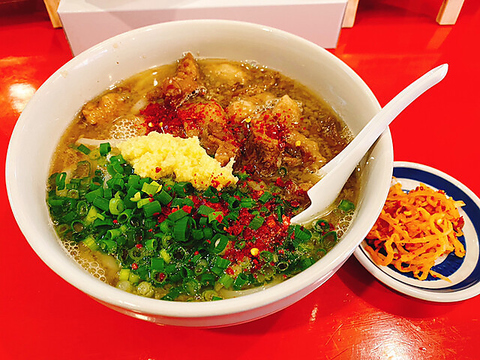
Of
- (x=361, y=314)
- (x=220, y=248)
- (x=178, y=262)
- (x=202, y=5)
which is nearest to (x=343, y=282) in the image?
(x=361, y=314)

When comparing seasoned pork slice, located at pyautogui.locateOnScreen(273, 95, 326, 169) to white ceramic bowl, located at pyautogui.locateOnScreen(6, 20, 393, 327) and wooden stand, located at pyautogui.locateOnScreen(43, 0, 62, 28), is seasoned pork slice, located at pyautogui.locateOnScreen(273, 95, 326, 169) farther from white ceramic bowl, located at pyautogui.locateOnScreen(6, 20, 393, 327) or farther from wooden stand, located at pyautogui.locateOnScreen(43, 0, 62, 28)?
wooden stand, located at pyautogui.locateOnScreen(43, 0, 62, 28)

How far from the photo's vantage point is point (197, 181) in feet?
4.58

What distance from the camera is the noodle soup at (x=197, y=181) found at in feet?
4.00

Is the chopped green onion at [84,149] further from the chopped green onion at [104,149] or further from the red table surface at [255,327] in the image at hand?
the red table surface at [255,327]

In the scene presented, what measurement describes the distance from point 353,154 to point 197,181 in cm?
58

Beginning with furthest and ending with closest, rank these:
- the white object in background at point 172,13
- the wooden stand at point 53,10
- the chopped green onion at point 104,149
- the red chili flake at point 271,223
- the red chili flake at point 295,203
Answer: the wooden stand at point 53,10 → the white object in background at point 172,13 → the chopped green onion at point 104,149 → the red chili flake at point 295,203 → the red chili flake at point 271,223

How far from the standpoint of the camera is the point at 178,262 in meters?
1.22

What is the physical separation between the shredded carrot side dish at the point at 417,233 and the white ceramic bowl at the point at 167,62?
12.4 inches

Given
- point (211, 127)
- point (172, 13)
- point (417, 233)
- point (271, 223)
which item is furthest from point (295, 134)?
point (172, 13)

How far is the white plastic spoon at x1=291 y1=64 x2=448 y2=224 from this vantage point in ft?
4.32

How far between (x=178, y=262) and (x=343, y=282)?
0.70 metres

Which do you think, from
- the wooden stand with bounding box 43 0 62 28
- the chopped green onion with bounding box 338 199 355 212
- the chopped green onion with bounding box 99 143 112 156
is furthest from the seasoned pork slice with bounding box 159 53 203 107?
the wooden stand with bounding box 43 0 62 28

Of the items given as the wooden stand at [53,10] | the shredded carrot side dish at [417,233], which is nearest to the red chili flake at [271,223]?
the shredded carrot side dish at [417,233]

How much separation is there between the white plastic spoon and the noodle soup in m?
0.05
